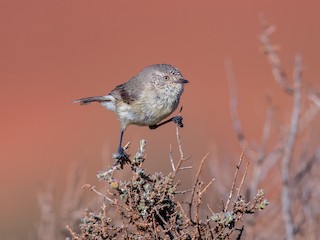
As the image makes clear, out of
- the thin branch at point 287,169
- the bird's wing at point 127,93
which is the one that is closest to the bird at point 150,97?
the bird's wing at point 127,93

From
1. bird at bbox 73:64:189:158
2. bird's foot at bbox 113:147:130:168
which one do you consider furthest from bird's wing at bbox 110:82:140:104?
bird's foot at bbox 113:147:130:168

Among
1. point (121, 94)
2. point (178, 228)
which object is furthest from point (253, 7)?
point (178, 228)

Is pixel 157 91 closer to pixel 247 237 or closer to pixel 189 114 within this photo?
pixel 247 237

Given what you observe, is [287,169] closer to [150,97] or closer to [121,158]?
[121,158]

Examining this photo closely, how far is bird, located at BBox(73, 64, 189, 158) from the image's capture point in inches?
241

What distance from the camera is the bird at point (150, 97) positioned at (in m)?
6.13

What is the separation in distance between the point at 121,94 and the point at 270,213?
1.68 meters

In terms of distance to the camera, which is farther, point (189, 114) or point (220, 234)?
point (189, 114)

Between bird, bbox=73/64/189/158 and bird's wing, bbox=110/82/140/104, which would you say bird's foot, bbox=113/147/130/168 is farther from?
bird's wing, bbox=110/82/140/104

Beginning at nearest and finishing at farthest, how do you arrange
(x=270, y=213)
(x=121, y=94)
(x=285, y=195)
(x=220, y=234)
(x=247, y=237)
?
(x=220, y=234), (x=285, y=195), (x=247, y=237), (x=270, y=213), (x=121, y=94)

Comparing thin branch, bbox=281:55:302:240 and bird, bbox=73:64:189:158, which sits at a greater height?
bird, bbox=73:64:189:158

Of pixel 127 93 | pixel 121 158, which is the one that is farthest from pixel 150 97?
pixel 121 158

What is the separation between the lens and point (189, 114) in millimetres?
15781

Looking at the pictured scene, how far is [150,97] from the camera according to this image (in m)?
6.25
